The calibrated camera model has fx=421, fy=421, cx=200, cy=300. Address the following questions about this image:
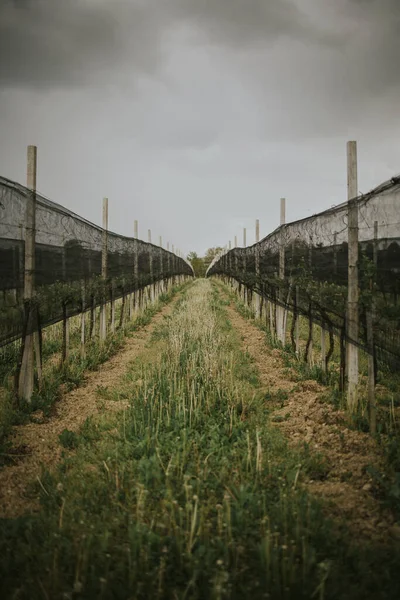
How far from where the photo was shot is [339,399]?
4652 millimetres

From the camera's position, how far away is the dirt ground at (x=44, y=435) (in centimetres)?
298

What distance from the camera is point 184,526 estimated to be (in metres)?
2.51

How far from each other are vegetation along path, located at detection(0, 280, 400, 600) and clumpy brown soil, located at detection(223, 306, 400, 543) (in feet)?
0.33

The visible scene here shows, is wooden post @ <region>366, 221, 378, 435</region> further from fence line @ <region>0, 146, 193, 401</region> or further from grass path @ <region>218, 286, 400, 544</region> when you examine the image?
fence line @ <region>0, 146, 193, 401</region>

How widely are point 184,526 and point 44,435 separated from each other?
2.09 m

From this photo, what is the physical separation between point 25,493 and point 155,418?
1.32m

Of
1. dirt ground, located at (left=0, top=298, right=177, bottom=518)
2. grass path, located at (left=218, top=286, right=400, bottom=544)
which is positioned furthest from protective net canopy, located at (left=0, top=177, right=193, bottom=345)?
grass path, located at (left=218, top=286, right=400, bottom=544)

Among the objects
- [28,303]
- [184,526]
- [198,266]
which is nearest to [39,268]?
[28,303]

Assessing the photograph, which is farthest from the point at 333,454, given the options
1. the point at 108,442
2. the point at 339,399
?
the point at 108,442

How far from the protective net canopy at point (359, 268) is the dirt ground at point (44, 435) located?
9.50 ft

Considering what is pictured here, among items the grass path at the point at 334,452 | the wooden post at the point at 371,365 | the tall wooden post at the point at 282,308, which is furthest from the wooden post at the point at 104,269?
the wooden post at the point at 371,365

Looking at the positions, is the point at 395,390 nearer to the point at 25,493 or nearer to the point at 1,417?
the point at 25,493

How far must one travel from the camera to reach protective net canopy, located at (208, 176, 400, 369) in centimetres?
395

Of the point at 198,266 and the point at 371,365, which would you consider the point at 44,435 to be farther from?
the point at 198,266
